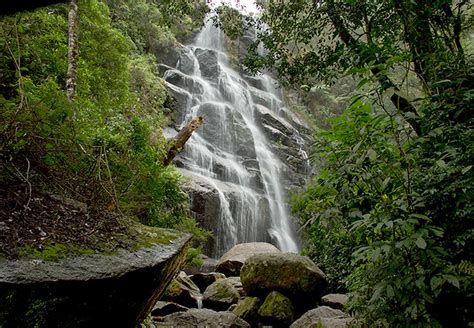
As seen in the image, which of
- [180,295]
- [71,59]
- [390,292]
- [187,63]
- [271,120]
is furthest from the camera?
[187,63]

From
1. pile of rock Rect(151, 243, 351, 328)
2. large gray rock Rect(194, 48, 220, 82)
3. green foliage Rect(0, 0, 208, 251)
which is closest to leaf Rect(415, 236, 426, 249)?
green foliage Rect(0, 0, 208, 251)

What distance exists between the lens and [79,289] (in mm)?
2396

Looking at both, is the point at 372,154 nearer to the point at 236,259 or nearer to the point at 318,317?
the point at 318,317

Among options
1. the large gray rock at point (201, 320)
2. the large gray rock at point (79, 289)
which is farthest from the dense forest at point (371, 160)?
the large gray rock at point (201, 320)

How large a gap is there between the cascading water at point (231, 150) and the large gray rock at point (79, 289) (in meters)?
11.2

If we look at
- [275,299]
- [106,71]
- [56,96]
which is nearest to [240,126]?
[106,71]

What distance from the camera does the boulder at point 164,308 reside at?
6672mm

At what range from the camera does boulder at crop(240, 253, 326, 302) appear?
729 centimetres

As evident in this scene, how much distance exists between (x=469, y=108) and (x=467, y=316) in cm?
148

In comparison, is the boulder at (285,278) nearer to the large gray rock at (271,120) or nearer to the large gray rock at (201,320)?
the large gray rock at (201,320)

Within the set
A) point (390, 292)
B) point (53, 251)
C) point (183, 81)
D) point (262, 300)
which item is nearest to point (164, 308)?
point (262, 300)

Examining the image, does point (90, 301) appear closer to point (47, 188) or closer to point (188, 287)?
point (47, 188)

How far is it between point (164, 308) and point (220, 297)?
1.64m

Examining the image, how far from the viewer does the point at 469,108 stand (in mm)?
2734
